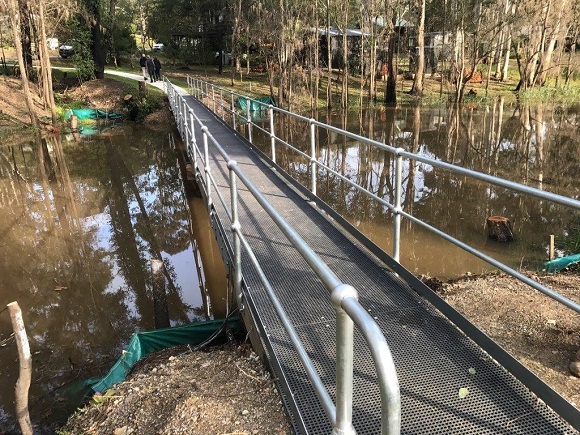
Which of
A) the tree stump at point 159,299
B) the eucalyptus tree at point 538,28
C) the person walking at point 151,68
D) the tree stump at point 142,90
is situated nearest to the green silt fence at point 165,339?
the tree stump at point 159,299

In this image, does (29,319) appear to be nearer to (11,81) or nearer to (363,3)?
(11,81)

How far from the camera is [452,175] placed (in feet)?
39.6

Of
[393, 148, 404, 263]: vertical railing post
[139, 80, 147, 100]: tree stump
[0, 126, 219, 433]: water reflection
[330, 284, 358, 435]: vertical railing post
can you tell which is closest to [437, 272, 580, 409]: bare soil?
[393, 148, 404, 263]: vertical railing post

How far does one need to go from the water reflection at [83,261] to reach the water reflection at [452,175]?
11.0 ft

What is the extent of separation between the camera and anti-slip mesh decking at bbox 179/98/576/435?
2.53 metres

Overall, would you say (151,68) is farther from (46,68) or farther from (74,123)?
(74,123)

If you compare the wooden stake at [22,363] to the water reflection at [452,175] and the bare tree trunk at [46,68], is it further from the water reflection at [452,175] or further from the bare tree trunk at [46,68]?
the bare tree trunk at [46,68]

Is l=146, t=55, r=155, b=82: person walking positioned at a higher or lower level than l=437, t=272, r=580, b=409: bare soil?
higher

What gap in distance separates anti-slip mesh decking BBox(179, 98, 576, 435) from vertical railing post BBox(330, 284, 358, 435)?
936 mm

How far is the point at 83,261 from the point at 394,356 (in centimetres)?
640

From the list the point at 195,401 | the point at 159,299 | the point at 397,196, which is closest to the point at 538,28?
the point at 397,196

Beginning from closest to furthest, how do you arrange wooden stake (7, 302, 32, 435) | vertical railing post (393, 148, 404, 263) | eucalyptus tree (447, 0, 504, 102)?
wooden stake (7, 302, 32, 435) < vertical railing post (393, 148, 404, 263) < eucalyptus tree (447, 0, 504, 102)

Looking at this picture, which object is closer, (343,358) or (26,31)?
→ (343,358)

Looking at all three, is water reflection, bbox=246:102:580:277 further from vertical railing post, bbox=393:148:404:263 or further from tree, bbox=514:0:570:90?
tree, bbox=514:0:570:90
